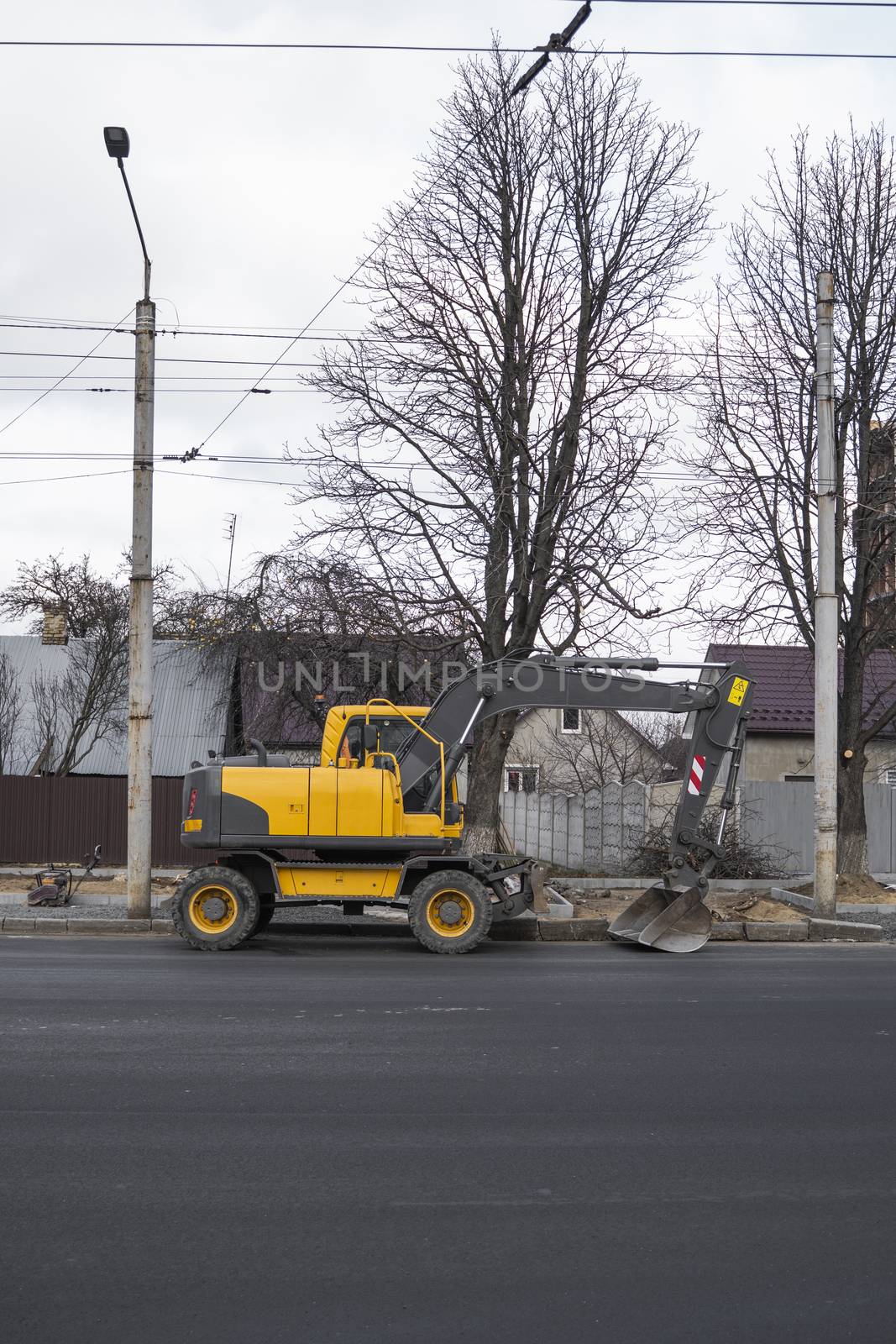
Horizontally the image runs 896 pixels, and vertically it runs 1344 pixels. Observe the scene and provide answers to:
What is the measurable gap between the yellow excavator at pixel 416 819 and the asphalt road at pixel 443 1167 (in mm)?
3342

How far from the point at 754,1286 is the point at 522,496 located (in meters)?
15.9

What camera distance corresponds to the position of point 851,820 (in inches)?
830

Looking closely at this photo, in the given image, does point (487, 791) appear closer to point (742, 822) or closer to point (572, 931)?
point (572, 931)

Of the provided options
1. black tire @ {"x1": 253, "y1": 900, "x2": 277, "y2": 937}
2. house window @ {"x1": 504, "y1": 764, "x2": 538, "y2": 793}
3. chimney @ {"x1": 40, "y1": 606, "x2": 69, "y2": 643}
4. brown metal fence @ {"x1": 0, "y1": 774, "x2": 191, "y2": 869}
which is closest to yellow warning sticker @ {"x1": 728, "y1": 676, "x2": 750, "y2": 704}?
black tire @ {"x1": 253, "y1": 900, "x2": 277, "y2": 937}

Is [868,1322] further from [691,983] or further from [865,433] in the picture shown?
[865,433]

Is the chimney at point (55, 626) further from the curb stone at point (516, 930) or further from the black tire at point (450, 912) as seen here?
the black tire at point (450, 912)

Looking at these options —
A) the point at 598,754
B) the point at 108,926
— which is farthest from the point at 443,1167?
the point at 598,754

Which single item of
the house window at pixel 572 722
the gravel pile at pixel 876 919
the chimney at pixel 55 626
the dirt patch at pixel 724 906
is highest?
the chimney at pixel 55 626

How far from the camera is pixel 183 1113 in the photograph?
7.05 meters

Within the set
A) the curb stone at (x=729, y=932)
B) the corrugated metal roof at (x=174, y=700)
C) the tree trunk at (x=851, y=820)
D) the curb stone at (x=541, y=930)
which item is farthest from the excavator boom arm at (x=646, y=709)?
the corrugated metal roof at (x=174, y=700)

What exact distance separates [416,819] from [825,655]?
652 centimetres

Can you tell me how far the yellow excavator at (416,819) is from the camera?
14.7 metres

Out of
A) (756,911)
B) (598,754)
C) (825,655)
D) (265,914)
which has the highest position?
(825,655)

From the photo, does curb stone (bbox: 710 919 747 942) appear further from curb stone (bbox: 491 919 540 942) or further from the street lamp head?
the street lamp head
